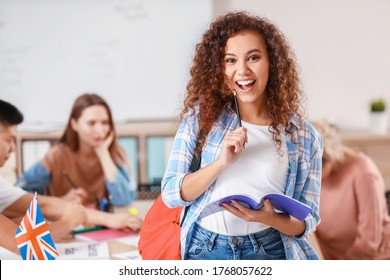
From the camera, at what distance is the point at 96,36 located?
2.45m

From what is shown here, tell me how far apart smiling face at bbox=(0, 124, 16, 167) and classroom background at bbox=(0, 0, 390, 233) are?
147mm

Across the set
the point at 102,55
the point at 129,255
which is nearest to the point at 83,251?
the point at 129,255

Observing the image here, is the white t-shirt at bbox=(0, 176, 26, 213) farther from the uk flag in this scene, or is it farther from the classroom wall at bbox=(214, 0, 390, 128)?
the classroom wall at bbox=(214, 0, 390, 128)

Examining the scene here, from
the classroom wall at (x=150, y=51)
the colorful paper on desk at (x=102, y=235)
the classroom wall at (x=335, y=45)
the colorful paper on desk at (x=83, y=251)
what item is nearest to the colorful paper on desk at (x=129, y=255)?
the colorful paper on desk at (x=83, y=251)

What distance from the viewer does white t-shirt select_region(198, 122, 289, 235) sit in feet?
4.23

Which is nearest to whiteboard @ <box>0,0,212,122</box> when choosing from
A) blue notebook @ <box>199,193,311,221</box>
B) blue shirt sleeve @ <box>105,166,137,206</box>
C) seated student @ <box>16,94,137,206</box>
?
seated student @ <box>16,94,137,206</box>

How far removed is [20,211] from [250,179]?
67cm

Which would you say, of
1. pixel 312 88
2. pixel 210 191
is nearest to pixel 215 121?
pixel 210 191

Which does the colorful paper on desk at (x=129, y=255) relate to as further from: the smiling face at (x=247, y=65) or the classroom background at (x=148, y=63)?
the smiling face at (x=247, y=65)

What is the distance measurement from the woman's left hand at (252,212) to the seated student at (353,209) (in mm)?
760

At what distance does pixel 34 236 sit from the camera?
58.6 inches

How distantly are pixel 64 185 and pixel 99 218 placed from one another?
0.42 m

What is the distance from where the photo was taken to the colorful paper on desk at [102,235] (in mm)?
1757
